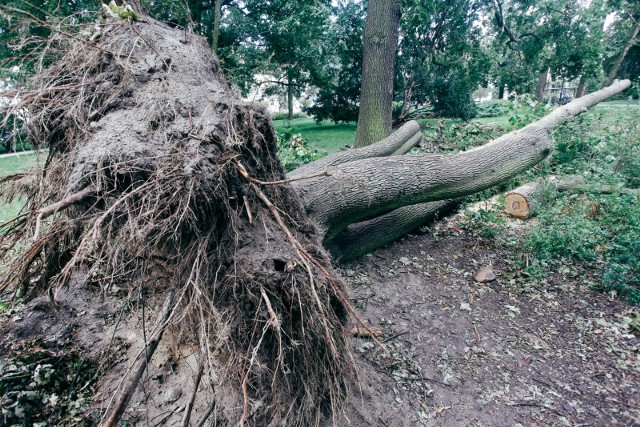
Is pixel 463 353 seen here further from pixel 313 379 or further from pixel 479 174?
pixel 479 174

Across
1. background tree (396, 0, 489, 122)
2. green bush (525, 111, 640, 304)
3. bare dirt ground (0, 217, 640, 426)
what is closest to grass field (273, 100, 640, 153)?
background tree (396, 0, 489, 122)

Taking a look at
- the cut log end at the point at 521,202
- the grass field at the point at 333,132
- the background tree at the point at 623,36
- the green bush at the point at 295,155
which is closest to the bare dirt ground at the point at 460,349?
the cut log end at the point at 521,202

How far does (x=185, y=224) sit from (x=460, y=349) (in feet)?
8.18

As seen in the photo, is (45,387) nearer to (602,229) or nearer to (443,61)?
(602,229)

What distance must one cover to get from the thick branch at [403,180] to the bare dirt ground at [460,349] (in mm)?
862

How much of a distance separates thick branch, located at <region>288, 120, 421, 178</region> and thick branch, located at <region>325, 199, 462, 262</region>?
807 mm

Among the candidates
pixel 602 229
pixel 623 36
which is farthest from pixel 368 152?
pixel 623 36

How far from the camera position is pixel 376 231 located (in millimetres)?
4141

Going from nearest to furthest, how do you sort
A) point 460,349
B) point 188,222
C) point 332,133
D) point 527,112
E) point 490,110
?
point 188,222, point 460,349, point 527,112, point 332,133, point 490,110

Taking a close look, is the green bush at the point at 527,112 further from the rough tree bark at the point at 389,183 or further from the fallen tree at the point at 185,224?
the fallen tree at the point at 185,224

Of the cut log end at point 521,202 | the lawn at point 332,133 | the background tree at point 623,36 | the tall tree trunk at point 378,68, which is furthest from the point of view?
the background tree at point 623,36

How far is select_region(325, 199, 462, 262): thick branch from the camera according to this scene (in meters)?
3.88

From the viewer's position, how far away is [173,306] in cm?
177

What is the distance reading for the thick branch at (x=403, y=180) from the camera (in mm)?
3162
